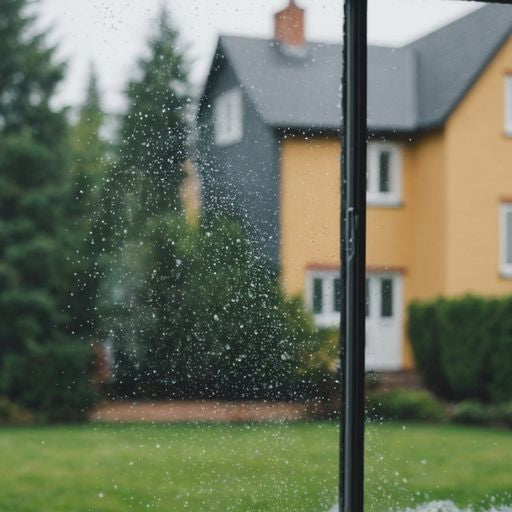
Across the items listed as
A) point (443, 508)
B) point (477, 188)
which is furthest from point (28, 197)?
point (443, 508)

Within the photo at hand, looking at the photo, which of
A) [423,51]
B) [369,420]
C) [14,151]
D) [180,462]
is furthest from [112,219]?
[14,151]

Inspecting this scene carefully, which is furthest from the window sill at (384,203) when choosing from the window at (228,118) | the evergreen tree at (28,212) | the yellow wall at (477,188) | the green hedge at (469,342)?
the evergreen tree at (28,212)

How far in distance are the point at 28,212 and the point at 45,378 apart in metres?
0.89

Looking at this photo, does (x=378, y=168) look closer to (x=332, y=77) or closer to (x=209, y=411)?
(x=332, y=77)

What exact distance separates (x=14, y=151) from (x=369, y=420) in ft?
10.6

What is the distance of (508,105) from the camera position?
13.4 feet

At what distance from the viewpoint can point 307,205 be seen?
1.60m

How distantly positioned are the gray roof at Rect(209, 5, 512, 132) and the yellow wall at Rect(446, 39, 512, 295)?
→ 1.12 meters

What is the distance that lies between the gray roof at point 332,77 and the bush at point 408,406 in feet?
2.00

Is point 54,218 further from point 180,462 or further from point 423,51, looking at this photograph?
point 180,462

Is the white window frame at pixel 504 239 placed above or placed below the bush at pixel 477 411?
above

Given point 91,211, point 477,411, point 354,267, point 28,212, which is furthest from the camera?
point 28,212

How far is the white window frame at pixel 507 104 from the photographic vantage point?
3.77m

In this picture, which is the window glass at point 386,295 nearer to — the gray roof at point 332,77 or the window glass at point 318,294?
the window glass at point 318,294
